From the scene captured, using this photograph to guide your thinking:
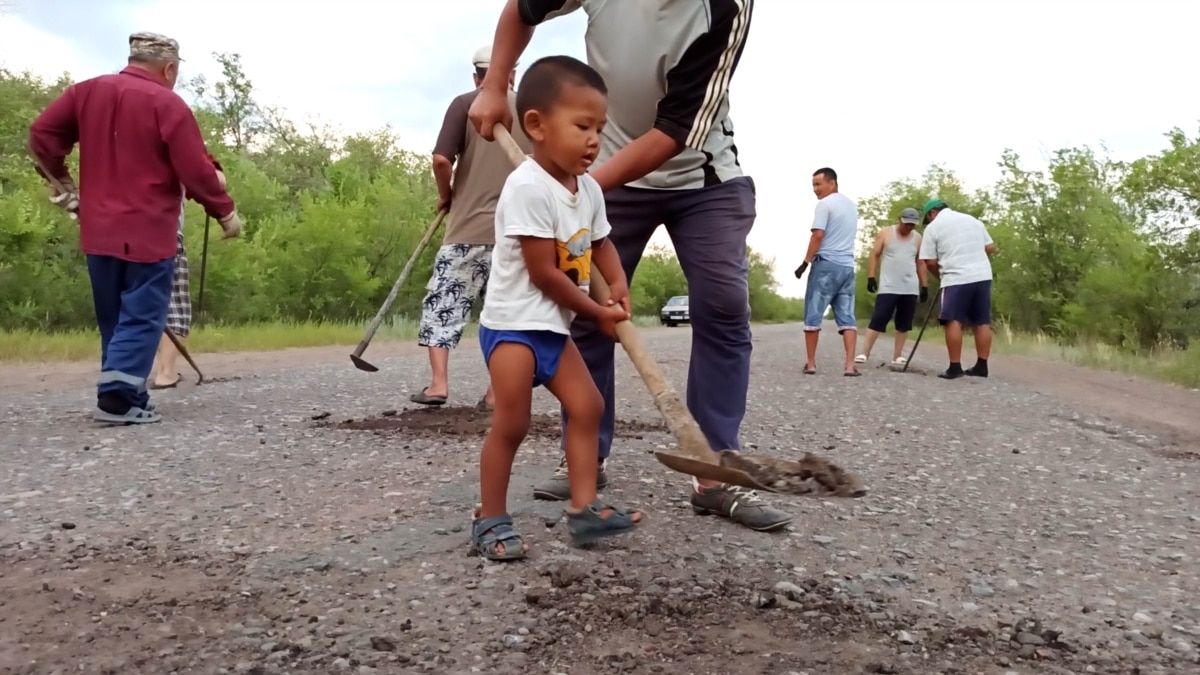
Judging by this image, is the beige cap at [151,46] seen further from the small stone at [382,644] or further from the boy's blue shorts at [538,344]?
the small stone at [382,644]

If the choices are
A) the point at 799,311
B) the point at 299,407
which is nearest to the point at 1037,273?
the point at 299,407

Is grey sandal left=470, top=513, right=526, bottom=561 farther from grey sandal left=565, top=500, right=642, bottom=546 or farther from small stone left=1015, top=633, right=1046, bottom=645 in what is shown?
small stone left=1015, top=633, right=1046, bottom=645

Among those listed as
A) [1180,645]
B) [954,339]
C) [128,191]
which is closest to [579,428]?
[1180,645]

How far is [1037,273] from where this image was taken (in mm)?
24969

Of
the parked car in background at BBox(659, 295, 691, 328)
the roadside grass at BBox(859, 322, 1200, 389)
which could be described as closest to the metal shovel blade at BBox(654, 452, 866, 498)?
the roadside grass at BBox(859, 322, 1200, 389)

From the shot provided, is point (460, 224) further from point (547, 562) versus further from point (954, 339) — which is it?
point (954, 339)

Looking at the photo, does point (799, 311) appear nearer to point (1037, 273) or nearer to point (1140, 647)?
point (1037, 273)

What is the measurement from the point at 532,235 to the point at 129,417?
3.56 meters

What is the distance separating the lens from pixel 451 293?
6.10 m

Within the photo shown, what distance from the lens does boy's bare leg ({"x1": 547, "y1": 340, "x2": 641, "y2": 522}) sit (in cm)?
295

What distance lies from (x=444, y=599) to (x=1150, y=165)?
17.8 meters

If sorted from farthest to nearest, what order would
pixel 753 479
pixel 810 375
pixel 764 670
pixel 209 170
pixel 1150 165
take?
pixel 1150 165 < pixel 810 375 < pixel 209 170 < pixel 753 479 < pixel 764 670

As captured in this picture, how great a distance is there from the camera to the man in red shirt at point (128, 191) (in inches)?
208

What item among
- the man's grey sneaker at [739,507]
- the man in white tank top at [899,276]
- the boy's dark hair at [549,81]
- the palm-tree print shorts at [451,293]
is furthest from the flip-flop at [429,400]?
the man in white tank top at [899,276]
